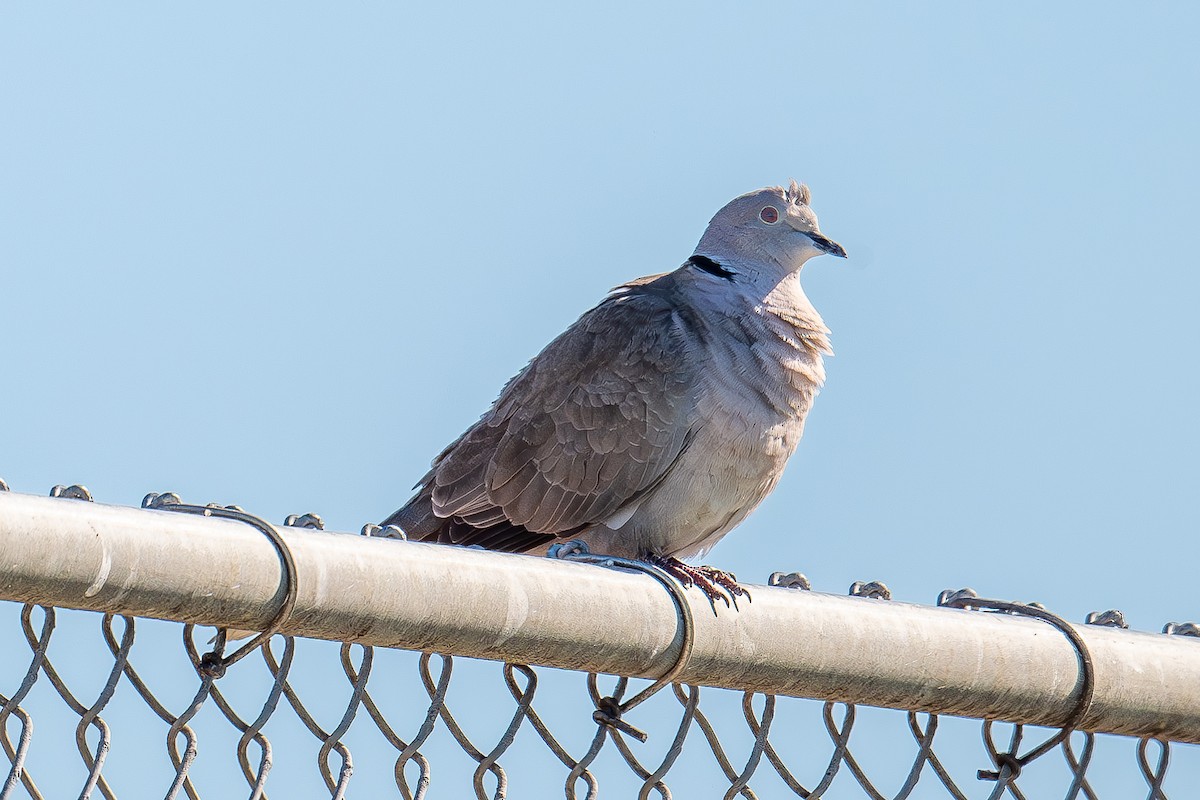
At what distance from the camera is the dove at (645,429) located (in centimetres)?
542

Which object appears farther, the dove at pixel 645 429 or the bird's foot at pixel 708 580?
the dove at pixel 645 429

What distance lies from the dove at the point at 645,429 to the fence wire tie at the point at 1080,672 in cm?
227

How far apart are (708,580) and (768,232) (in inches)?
113

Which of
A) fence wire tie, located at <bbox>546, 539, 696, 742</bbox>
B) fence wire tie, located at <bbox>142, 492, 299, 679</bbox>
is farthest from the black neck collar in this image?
fence wire tie, located at <bbox>142, 492, 299, 679</bbox>

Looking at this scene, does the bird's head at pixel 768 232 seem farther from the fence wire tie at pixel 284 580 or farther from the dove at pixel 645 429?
the fence wire tie at pixel 284 580

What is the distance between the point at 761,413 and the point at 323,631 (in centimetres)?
335

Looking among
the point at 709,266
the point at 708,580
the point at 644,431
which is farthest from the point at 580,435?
the point at 708,580

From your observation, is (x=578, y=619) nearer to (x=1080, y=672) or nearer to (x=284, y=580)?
(x=284, y=580)

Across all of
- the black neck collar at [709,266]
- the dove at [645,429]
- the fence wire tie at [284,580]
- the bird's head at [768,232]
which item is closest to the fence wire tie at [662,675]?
the fence wire tie at [284,580]

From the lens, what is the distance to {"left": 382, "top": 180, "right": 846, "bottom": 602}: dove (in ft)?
17.8

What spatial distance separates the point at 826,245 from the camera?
6285 mm

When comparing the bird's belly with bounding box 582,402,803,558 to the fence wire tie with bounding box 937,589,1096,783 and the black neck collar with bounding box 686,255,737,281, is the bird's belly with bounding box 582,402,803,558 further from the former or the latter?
the fence wire tie with bounding box 937,589,1096,783

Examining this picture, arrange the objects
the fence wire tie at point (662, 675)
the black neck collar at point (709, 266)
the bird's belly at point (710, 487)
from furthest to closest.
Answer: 1. the black neck collar at point (709, 266)
2. the bird's belly at point (710, 487)
3. the fence wire tie at point (662, 675)

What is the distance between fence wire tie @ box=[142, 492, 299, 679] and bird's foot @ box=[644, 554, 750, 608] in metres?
0.75
